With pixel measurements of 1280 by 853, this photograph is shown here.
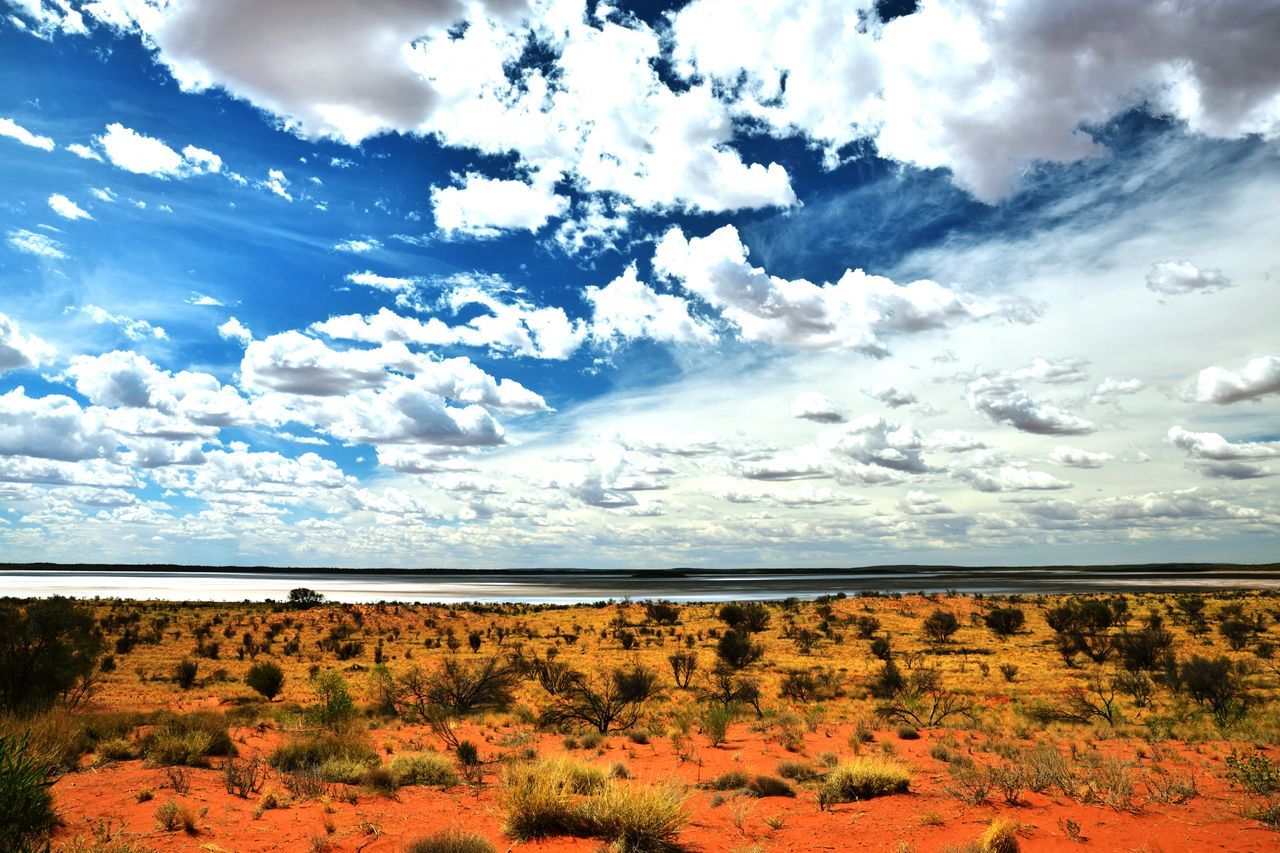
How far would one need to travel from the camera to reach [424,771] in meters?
13.4

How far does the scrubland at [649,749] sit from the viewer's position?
9773 millimetres

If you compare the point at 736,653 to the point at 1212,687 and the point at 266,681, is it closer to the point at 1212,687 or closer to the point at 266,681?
the point at 1212,687

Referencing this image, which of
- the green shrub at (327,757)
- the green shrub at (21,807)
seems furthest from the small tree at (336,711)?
the green shrub at (21,807)

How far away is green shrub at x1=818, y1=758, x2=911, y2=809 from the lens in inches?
465

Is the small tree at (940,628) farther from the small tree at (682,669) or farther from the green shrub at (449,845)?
the green shrub at (449,845)

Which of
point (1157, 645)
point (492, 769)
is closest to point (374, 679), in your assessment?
point (492, 769)

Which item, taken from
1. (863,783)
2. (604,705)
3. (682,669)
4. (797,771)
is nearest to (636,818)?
(863,783)

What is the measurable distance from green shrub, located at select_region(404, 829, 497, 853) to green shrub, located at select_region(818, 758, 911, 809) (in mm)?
5627

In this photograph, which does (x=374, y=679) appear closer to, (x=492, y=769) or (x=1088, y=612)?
(x=492, y=769)

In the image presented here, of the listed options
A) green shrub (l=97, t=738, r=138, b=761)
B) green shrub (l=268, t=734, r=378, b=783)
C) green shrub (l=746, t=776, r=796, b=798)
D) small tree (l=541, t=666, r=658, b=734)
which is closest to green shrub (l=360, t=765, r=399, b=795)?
green shrub (l=268, t=734, r=378, b=783)

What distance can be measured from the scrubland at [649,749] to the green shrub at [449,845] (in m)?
0.04

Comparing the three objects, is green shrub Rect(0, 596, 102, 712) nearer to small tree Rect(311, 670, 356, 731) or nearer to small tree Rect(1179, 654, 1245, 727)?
small tree Rect(311, 670, 356, 731)

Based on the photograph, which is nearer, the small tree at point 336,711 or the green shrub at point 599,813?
the green shrub at point 599,813

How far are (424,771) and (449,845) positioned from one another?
5322mm
